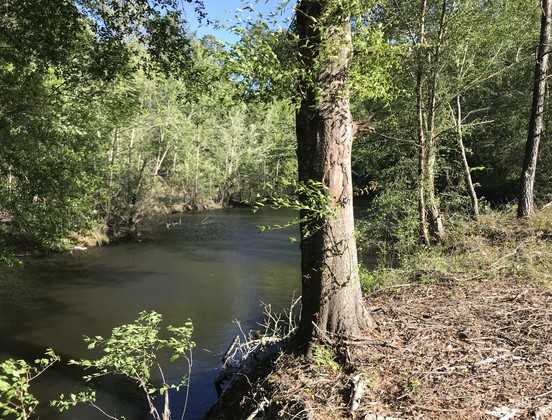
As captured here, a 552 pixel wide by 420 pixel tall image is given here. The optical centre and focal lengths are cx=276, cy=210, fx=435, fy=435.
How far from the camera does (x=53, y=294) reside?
599 inches

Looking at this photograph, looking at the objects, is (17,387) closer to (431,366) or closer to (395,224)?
(431,366)

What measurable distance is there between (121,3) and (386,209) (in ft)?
27.9

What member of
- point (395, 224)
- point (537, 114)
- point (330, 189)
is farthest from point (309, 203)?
point (537, 114)

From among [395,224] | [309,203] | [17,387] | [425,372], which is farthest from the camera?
[395,224]

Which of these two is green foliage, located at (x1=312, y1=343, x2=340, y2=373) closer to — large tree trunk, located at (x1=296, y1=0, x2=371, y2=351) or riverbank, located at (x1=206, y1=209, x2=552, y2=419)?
riverbank, located at (x1=206, y1=209, x2=552, y2=419)

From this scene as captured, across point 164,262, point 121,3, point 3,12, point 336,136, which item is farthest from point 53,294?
point 336,136

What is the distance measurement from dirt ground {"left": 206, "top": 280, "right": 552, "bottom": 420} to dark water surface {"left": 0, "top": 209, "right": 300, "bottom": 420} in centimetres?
409

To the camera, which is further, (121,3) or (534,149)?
(534,149)

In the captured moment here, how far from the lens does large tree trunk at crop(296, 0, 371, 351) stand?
4.16 metres

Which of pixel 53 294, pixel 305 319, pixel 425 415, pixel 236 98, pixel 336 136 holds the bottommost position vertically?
pixel 53 294

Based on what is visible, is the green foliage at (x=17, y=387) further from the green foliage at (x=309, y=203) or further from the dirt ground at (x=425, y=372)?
the green foliage at (x=309, y=203)

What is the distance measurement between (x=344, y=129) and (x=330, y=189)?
622mm

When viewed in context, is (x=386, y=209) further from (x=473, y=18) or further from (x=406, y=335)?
(x=406, y=335)

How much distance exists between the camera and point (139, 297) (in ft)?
49.3
